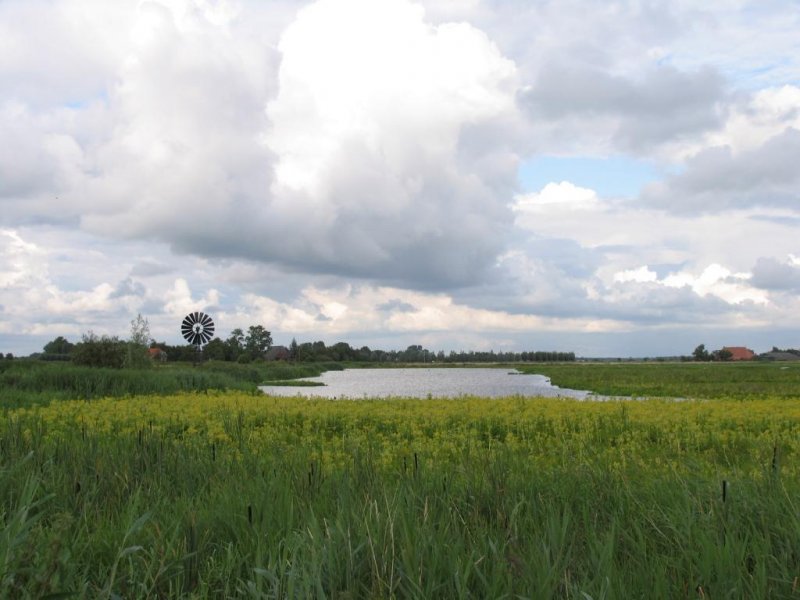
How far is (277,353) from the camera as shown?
405 feet

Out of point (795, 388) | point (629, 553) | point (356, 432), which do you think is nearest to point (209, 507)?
point (629, 553)

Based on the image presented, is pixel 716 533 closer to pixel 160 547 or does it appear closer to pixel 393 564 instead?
pixel 393 564

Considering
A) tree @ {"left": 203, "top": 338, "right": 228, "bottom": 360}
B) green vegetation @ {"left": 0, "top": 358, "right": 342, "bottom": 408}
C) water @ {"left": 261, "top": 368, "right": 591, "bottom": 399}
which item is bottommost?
water @ {"left": 261, "top": 368, "right": 591, "bottom": 399}

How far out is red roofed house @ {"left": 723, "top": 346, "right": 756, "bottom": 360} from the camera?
529 feet

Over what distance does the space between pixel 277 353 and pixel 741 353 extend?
120732 mm

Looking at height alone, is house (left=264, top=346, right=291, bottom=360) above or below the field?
above

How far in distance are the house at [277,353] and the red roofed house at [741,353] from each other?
112321 mm

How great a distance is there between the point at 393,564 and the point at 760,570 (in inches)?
67.5

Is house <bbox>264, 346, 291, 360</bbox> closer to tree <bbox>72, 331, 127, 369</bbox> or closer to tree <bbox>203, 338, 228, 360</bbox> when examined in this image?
tree <bbox>203, 338, 228, 360</bbox>

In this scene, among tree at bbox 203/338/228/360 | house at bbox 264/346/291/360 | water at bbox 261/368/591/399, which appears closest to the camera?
water at bbox 261/368/591/399

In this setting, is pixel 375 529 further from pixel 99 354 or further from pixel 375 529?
pixel 99 354

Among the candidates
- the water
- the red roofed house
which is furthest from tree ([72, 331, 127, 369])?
the red roofed house

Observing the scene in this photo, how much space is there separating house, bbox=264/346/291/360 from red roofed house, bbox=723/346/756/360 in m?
112

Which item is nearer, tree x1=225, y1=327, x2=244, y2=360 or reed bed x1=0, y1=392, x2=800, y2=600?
reed bed x1=0, y1=392, x2=800, y2=600
